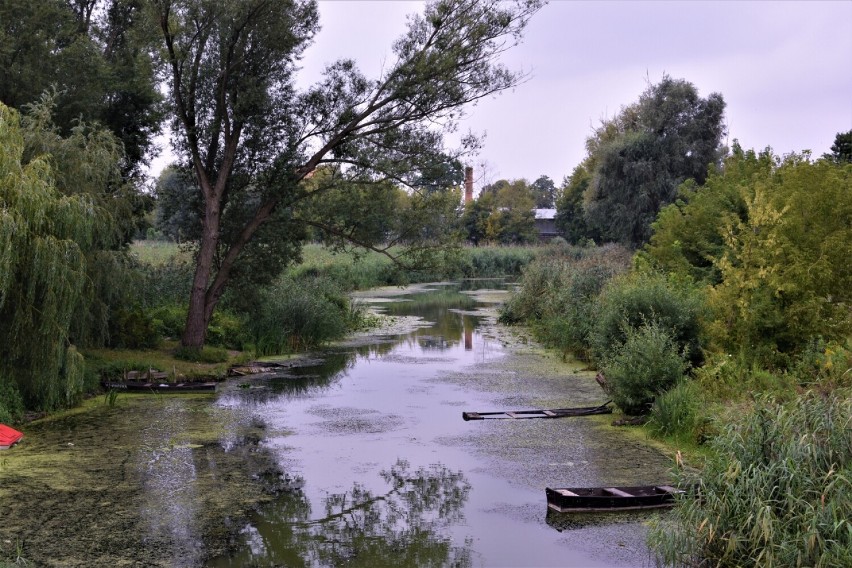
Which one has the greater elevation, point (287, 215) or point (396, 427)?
point (287, 215)

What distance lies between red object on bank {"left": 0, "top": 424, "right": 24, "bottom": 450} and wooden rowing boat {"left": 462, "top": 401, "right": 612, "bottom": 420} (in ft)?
18.5

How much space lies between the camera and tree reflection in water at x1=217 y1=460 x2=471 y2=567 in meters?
6.79

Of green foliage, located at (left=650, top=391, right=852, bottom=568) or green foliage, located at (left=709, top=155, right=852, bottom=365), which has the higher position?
green foliage, located at (left=709, top=155, right=852, bottom=365)

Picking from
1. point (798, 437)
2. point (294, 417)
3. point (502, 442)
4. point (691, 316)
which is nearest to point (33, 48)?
point (294, 417)

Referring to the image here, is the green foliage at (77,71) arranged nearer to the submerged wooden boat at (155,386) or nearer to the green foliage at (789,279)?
the submerged wooden boat at (155,386)


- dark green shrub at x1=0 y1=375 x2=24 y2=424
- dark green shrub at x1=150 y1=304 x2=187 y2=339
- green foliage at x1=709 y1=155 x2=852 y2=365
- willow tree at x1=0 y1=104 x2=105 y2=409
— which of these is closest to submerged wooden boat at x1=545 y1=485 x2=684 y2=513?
green foliage at x1=709 y1=155 x2=852 y2=365

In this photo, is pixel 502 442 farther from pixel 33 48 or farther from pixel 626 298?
pixel 33 48

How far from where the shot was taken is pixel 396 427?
1157 centimetres

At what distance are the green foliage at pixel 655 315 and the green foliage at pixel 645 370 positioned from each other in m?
0.45

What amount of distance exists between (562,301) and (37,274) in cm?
1279

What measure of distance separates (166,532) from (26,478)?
2.41m

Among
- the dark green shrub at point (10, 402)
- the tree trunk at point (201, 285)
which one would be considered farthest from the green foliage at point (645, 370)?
the tree trunk at point (201, 285)

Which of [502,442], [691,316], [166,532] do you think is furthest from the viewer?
[691,316]

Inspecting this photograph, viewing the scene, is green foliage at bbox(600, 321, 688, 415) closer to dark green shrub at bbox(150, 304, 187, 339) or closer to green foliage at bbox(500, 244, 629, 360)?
green foliage at bbox(500, 244, 629, 360)
